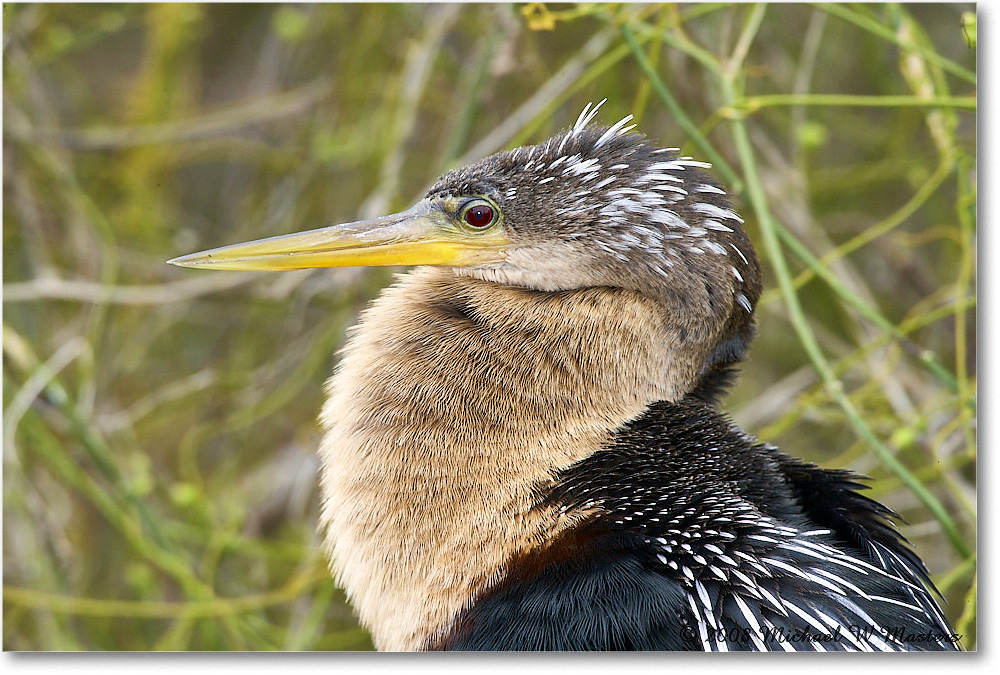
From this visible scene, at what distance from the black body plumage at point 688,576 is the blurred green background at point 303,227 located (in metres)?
0.45

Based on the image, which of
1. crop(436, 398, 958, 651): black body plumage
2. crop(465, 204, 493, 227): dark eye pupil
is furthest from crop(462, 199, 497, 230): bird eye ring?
crop(436, 398, 958, 651): black body plumage

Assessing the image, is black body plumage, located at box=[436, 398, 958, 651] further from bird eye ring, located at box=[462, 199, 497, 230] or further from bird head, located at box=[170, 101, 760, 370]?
bird eye ring, located at box=[462, 199, 497, 230]

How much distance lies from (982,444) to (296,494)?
1843mm

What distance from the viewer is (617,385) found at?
5.08 ft

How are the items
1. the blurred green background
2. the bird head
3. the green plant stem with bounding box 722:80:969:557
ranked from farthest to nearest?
the blurred green background, the green plant stem with bounding box 722:80:969:557, the bird head

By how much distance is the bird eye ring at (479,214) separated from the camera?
62.4 inches

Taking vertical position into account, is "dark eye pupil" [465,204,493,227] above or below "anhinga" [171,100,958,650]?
above

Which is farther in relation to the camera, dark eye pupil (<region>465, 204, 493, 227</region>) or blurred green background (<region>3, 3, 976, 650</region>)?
blurred green background (<region>3, 3, 976, 650</region>)

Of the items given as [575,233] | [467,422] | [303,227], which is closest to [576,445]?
[467,422]

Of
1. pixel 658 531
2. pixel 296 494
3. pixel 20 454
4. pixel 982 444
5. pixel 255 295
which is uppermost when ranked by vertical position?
pixel 658 531

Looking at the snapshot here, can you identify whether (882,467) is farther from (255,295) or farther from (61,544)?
(61,544)

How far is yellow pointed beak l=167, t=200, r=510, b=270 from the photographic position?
5.22ft

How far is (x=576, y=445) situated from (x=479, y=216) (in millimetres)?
419

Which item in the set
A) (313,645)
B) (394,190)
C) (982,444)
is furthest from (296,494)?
(982,444)
